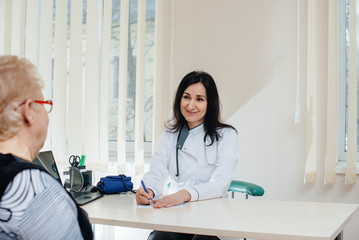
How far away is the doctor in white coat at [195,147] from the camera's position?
212 cm

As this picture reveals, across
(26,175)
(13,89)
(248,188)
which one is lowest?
(248,188)

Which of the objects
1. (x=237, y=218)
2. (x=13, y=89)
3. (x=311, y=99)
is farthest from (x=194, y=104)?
(x=13, y=89)

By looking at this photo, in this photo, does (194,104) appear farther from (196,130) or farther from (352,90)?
(352,90)

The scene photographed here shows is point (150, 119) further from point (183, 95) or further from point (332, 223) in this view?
point (332, 223)

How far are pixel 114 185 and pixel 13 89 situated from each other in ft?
4.13

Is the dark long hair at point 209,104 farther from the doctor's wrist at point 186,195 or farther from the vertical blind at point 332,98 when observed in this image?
the vertical blind at point 332,98

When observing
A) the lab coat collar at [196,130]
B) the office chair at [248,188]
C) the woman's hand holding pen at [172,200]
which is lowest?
the office chair at [248,188]

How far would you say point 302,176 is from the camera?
9.53 ft

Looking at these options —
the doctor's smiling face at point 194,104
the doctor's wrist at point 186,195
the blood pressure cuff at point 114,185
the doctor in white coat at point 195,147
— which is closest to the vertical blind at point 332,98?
the doctor in white coat at point 195,147

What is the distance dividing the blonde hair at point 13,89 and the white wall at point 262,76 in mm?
2255

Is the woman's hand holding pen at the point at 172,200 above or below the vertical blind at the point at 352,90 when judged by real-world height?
below

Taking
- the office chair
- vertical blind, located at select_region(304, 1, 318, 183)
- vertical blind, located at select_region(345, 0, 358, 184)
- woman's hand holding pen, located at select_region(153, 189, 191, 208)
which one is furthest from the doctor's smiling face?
vertical blind, located at select_region(345, 0, 358, 184)

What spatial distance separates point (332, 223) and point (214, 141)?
89cm

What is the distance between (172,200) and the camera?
178 centimetres
